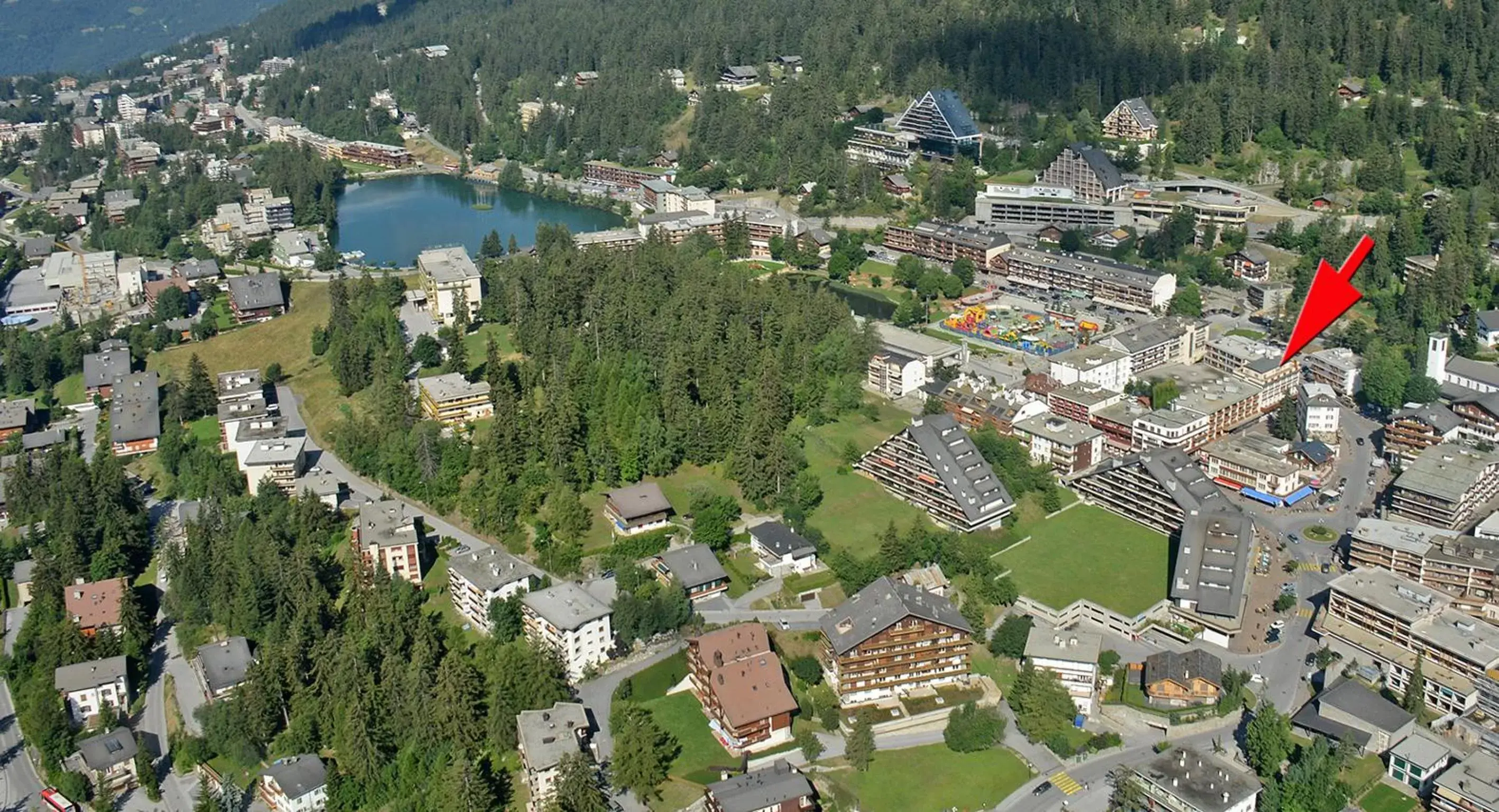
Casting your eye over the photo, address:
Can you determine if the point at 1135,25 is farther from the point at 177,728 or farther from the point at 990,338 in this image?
the point at 177,728

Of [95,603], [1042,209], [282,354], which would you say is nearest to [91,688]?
[95,603]

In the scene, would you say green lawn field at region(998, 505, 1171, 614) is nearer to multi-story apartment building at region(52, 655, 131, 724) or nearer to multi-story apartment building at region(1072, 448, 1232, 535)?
multi-story apartment building at region(1072, 448, 1232, 535)

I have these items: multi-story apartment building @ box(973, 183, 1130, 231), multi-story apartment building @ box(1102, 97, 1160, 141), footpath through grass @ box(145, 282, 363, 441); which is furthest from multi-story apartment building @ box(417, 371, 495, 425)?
multi-story apartment building @ box(1102, 97, 1160, 141)

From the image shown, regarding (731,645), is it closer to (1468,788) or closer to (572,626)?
(572,626)

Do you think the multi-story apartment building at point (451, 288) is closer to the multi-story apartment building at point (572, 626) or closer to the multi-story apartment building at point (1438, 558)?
the multi-story apartment building at point (572, 626)

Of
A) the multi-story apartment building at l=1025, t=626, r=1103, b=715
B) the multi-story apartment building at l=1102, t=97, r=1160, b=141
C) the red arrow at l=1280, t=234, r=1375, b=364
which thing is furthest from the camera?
the multi-story apartment building at l=1102, t=97, r=1160, b=141

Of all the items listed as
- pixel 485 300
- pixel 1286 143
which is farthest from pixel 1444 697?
pixel 1286 143
